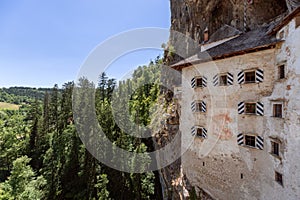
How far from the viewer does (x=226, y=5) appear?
17594 mm

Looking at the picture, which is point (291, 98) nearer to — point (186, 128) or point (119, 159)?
point (186, 128)

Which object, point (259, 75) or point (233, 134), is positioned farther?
point (233, 134)

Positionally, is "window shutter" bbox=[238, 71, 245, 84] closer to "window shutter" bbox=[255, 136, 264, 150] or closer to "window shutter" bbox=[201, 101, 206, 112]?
"window shutter" bbox=[201, 101, 206, 112]

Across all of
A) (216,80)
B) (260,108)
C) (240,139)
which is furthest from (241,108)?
(216,80)

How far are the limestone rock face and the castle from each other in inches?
87.0

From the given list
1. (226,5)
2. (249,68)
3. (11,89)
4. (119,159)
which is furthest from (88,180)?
(11,89)

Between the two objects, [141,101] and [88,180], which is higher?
[141,101]

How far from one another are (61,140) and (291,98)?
2899cm

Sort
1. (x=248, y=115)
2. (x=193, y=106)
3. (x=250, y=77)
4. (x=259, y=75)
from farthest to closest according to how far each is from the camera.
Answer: (x=193, y=106) < (x=250, y=77) < (x=248, y=115) < (x=259, y=75)

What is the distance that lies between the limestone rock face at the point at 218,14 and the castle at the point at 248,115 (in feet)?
7.25

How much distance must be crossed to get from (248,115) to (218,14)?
12137 millimetres

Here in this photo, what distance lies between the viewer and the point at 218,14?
61.4 feet

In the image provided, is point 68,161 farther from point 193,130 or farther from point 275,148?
point 275,148

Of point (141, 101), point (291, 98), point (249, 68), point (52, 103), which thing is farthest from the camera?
point (52, 103)
